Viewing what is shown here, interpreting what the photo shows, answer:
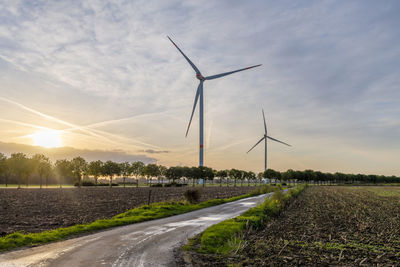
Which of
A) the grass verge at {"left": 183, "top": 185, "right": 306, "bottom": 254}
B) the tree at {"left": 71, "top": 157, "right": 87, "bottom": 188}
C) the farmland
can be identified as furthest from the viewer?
the tree at {"left": 71, "top": 157, "right": 87, "bottom": 188}

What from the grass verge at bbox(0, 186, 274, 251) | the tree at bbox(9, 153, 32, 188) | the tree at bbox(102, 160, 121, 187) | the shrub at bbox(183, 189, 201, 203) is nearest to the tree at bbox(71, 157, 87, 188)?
the tree at bbox(102, 160, 121, 187)

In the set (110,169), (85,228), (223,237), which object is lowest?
(85,228)

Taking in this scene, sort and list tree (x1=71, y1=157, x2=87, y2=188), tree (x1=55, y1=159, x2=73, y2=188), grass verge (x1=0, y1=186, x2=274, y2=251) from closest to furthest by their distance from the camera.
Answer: grass verge (x1=0, y1=186, x2=274, y2=251)
tree (x1=55, y1=159, x2=73, y2=188)
tree (x1=71, y1=157, x2=87, y2=188)

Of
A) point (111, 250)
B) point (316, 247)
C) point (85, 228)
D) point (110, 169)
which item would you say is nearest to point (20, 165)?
point (110, 169)

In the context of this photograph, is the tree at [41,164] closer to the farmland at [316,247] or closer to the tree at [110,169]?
the tree at [110,169]

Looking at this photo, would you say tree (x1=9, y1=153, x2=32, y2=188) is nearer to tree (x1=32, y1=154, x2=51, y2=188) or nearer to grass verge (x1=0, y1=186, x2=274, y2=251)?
tree (x1=32, y1=154, x2=51, y2=188)

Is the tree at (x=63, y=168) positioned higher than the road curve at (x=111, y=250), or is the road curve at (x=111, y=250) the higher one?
the tree at (x=63, y=168)

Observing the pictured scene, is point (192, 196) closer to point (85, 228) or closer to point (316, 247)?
point (85, 228)

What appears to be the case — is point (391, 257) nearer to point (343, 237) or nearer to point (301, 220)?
point (343, 237)

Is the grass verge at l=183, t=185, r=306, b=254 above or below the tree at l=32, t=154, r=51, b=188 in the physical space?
below

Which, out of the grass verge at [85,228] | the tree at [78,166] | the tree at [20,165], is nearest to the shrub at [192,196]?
the grass verge at [85,228]

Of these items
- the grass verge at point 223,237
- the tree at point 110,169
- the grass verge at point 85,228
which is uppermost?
the tree at point 110,169

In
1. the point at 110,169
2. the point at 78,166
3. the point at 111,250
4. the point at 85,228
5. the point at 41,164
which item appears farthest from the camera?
the point at 110,169

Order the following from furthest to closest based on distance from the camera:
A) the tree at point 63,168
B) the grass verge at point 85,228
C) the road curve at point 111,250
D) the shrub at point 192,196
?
Answer: the tree at point 63,168
the shrub at point 192,196
the grass verge at point 85,228
the road curve at point 111,250
